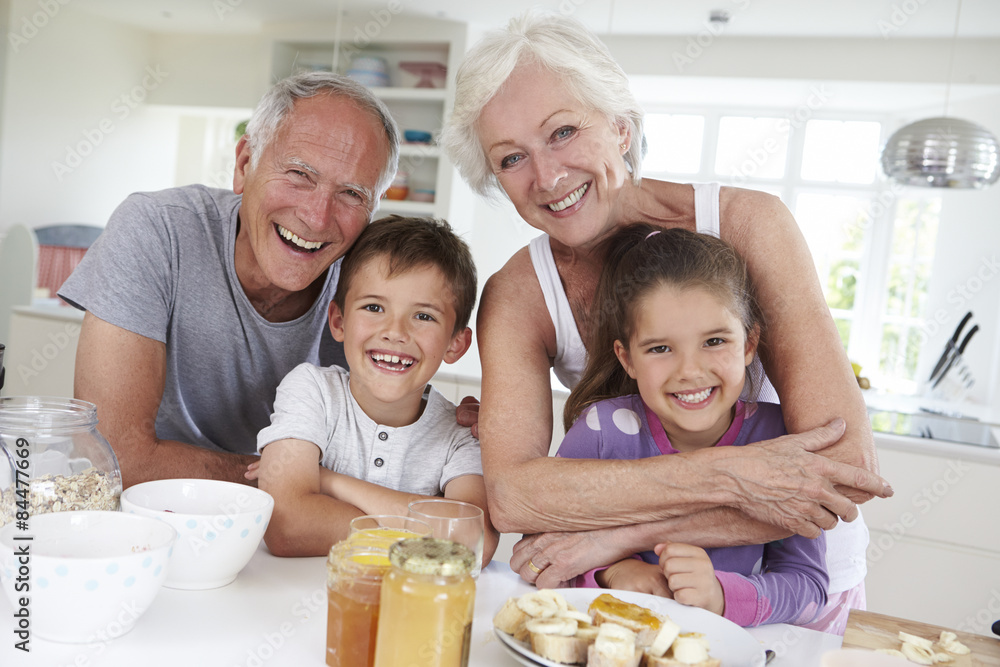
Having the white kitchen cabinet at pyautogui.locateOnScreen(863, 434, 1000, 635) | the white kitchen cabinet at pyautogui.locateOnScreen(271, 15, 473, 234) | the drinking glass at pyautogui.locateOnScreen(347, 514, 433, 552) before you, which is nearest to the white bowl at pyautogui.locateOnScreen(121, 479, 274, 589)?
the drinking glass at pyautogui.locateOnScreen(347, 514, 433, 552)

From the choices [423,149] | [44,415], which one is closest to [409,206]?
[423,149]

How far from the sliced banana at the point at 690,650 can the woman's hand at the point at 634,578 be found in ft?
1.01

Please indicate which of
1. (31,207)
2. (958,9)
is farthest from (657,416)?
(31,207)

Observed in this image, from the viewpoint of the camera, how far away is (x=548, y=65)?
1327 millimetres

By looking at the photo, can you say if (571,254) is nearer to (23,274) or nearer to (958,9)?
(23,274)

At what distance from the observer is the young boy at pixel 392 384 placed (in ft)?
4.30

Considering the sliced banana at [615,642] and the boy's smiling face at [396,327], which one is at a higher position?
the boy's smiling face at [396,327]

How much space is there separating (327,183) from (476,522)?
928 mm

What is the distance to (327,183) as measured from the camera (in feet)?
4.91

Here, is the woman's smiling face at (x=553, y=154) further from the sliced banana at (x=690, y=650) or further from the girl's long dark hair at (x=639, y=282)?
the sliced banana at (x=690, y=650)

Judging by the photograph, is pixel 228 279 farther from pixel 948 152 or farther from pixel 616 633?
pixel 948 152

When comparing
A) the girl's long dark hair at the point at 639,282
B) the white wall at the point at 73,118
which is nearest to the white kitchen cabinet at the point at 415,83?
the white wall at the point at 73,118

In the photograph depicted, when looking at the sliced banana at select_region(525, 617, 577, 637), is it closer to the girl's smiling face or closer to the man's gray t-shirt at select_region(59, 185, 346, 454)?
the girl's smiling face

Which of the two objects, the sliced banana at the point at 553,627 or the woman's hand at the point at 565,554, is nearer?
the sliced banana at the point at 553,627
